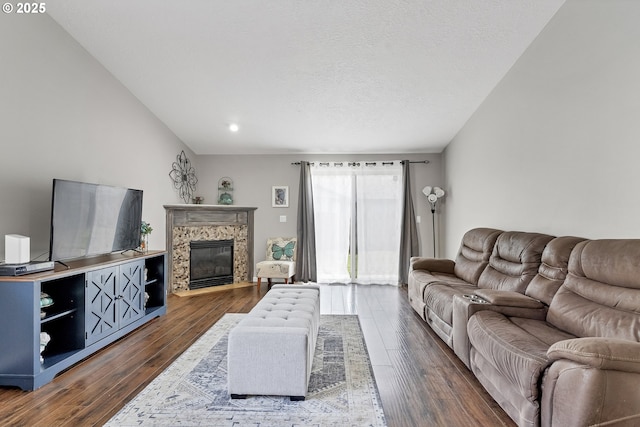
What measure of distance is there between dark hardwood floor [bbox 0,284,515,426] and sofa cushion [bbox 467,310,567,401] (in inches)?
12.5

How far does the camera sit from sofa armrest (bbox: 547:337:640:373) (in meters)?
1.27

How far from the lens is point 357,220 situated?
5746mm

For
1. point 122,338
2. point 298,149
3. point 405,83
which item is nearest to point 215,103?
point 298,149

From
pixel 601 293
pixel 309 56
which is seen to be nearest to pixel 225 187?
pixel 309 56

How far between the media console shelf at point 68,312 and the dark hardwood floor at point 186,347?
106mm

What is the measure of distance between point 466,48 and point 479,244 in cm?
206

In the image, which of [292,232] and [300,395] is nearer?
[300,395]

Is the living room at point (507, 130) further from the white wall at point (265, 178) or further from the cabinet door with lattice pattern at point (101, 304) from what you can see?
the white wall at point (265, 178)

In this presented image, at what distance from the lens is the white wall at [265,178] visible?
19.2 ft

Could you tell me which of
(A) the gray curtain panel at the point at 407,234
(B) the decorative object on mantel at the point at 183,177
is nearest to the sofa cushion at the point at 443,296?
(A) the gray curtain panel at the point at 407,234

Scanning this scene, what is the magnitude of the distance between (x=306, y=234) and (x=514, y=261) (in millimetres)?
3473

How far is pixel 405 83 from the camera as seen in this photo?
3.60 m

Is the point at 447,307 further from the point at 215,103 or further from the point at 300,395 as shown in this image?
the point at 215,103

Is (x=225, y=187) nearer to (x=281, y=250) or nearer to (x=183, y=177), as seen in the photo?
(x=183, y=177)
